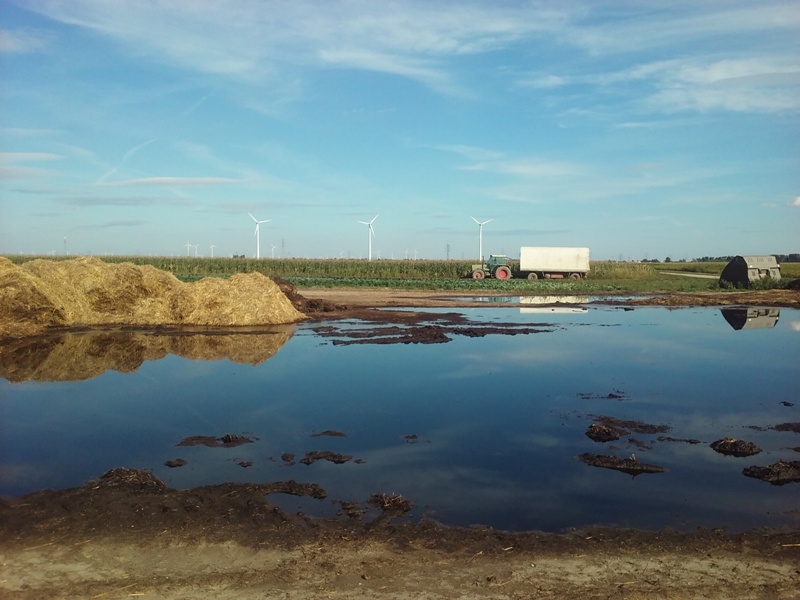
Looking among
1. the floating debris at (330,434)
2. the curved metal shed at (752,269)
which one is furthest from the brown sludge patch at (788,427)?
the curved metal shed at (752,269)

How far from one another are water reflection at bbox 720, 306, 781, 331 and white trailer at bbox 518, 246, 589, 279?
26.4 meters

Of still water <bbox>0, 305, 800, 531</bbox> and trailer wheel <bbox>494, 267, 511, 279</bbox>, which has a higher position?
trailer wheel <bbox>494, 267, 511, 279</bbox>

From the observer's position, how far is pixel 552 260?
66.9 meters

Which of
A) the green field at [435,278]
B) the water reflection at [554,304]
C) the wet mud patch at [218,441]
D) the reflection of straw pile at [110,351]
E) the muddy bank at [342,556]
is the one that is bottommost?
the muddy bank at [342,556]

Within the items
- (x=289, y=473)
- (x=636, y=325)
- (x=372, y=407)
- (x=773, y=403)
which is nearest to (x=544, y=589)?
(x=289, y=473)

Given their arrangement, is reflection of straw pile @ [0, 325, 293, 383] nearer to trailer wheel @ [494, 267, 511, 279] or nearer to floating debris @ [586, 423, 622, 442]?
floating debris @ [586, 423, 622, 442]

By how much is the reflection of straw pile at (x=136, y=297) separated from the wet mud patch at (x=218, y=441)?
56.9ft

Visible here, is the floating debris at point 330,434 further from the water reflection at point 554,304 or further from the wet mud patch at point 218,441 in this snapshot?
the water reflection at point 554,304

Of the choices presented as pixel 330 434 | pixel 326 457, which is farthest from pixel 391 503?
pixel 330 434

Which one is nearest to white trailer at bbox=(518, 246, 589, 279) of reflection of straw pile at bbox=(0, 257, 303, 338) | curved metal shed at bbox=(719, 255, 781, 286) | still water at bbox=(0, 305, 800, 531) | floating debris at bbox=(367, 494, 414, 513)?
curved metal shed at bbox=(719, 255, 781, 286)

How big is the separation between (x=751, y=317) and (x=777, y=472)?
27.7m

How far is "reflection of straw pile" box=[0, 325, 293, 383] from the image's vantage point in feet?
59.2

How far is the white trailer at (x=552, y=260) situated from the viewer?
66688mm

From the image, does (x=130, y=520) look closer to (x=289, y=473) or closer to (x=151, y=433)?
(x=289, y=473)
